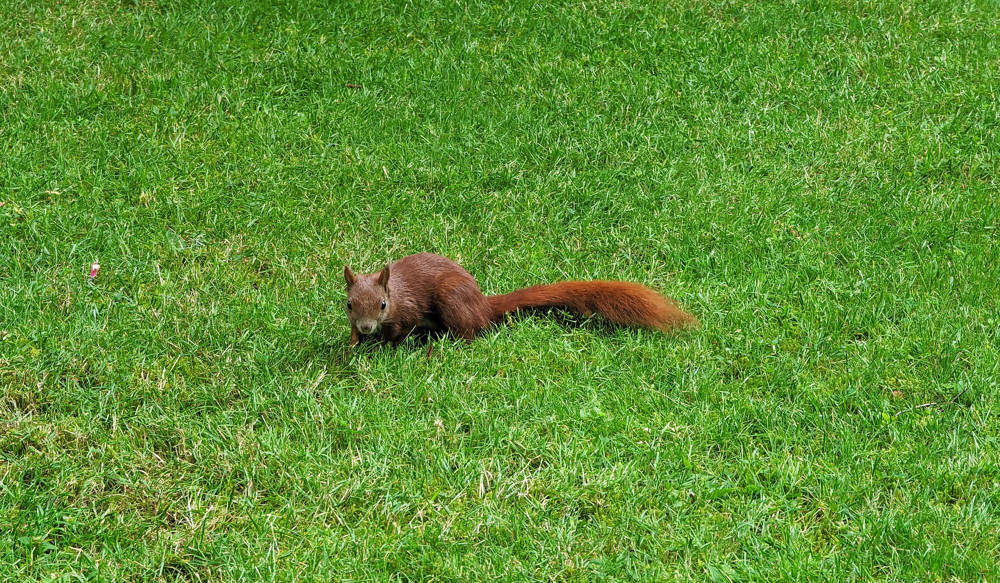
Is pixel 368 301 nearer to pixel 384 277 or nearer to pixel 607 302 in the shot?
pixel 384 277

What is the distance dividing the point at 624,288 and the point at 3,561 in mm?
2336

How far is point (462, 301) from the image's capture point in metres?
3.83

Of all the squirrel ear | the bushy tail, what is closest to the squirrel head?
the squirrel ear

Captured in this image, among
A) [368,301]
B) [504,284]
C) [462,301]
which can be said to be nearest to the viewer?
[368,301]

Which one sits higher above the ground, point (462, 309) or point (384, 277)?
point (384, 277)

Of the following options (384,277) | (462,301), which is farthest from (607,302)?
(384,277)

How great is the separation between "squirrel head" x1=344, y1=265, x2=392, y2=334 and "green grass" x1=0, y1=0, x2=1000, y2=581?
0.63 ft

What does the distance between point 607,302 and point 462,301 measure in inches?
22.6

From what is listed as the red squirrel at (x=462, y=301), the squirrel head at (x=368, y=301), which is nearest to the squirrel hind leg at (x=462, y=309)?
the red squirrel at (x=462, y=301)

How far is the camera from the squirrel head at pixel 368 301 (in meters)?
3.63

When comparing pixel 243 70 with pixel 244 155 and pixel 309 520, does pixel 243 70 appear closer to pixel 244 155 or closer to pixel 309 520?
pixel 244 155

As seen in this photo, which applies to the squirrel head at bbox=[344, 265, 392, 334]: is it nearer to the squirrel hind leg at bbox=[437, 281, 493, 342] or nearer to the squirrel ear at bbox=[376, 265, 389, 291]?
the squirrel ear at bbox=[376, 265, 389, 291]

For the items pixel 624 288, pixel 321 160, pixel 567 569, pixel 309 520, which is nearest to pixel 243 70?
pixel 321 160

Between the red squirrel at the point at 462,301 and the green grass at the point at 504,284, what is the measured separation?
3.5 inches
